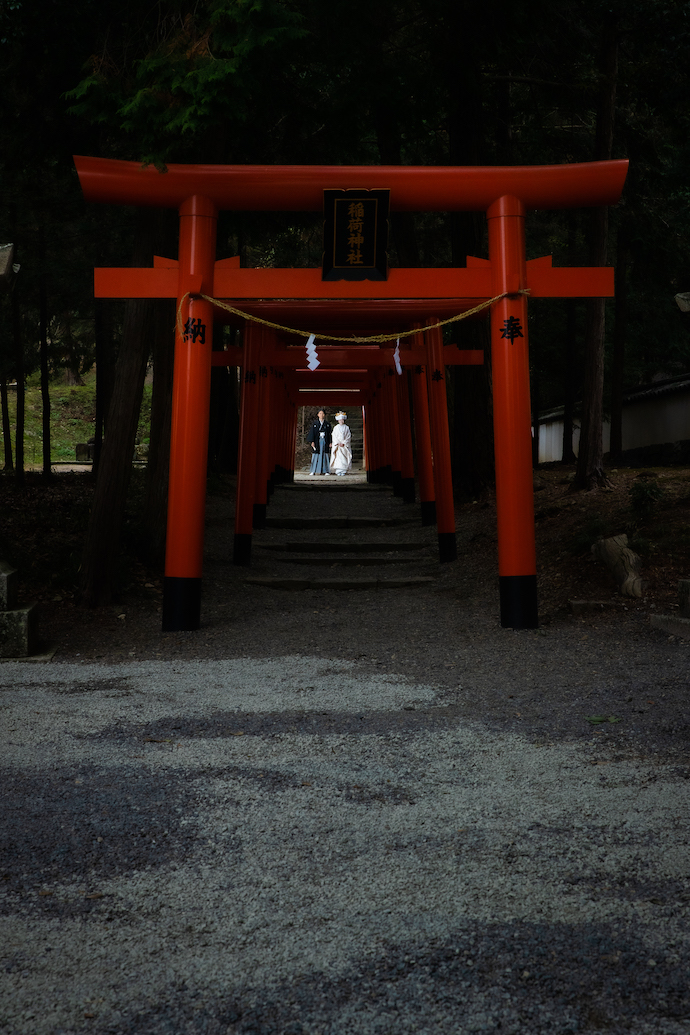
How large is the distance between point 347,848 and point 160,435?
22.0 feet

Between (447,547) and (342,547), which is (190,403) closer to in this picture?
(447,547)

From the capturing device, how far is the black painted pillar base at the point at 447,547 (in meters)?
10.7

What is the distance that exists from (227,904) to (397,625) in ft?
16.9

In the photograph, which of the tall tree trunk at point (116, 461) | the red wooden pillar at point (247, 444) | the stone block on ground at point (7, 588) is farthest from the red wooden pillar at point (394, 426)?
the stone block on ground at point (7, 588)

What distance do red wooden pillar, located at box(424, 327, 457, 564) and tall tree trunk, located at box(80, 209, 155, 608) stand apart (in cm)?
399

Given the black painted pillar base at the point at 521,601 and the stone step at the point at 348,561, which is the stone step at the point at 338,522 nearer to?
the stone step at the point at 348,561

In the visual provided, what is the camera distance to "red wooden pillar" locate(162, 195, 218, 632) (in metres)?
7.05

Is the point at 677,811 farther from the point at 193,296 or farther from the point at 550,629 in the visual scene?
the point at 193,296

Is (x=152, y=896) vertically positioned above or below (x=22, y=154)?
below

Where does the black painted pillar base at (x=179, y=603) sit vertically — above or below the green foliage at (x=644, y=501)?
below

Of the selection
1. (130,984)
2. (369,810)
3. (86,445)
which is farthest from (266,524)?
(86,445)

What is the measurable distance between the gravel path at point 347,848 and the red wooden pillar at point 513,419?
1.19 meters

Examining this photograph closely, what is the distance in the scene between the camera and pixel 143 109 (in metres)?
6.62

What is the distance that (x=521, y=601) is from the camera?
710cm
